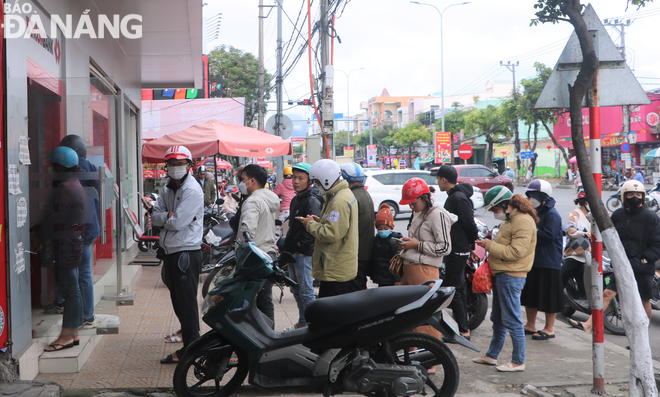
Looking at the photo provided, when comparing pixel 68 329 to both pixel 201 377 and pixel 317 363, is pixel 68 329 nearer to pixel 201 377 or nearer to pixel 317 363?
pixel 201 377

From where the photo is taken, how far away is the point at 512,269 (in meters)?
4.76

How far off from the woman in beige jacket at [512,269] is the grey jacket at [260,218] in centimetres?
209

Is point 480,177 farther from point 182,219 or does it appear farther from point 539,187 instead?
point 182,219

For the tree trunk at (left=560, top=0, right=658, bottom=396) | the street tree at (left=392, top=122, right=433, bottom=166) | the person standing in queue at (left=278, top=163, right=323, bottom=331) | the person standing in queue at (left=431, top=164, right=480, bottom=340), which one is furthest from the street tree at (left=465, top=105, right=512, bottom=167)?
the tree trunk at (left=560, top=0, right=658, bottom=396)

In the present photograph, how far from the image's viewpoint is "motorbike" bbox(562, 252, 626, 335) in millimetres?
6238

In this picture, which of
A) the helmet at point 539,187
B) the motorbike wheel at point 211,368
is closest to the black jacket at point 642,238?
the helmet at point 539,187

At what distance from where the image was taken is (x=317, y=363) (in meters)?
3.72

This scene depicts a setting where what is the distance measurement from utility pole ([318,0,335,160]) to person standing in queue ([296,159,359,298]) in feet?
24.6

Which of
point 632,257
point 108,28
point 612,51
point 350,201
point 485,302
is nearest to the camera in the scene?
point 612,51

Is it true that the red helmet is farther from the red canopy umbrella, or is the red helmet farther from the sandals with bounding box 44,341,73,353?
the red canopy umbrella

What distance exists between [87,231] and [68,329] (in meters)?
0.83

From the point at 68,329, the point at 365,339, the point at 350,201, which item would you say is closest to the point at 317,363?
the point at 365,339

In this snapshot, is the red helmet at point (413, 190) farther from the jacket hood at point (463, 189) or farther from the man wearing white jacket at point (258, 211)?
the man wearing white jacket at point (258, 211)

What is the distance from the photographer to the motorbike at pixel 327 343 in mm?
3654
